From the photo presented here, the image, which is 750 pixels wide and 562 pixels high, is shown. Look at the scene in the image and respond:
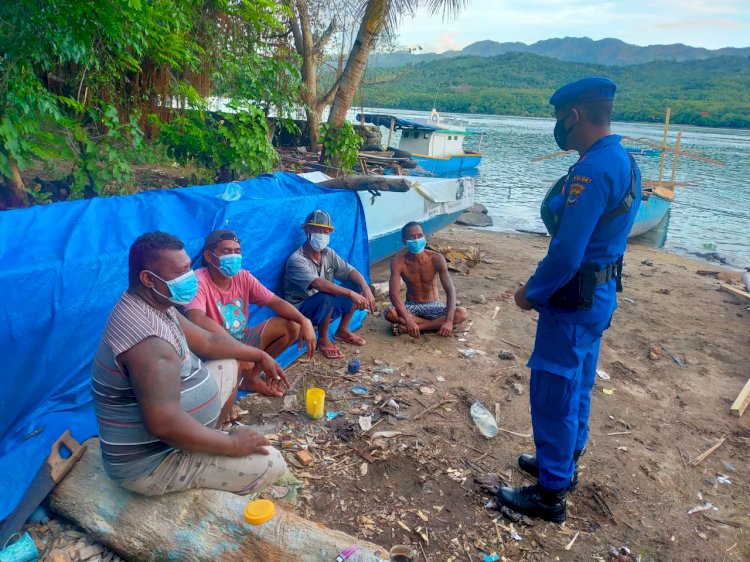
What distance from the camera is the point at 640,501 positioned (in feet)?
10.2

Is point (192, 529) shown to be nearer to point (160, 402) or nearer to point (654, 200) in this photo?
point (160, 402)

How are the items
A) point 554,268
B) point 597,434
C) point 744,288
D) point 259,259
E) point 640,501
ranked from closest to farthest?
point 554,268 → point 640,501 → point 597,434 → point 259,259 → point 744,288

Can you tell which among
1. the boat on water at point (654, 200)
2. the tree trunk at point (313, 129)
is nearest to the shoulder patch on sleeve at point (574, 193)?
the tree trunk at point (313, 129)

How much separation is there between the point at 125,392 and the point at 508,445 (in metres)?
2.61

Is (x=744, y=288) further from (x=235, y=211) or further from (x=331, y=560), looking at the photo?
(x=331, y=560)

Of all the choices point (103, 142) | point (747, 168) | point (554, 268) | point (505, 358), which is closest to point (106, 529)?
point (554, 268)

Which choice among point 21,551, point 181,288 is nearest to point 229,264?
point 181,288

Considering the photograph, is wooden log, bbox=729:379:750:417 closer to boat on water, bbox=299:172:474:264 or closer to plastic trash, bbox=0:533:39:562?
boat on water, bbox=299:172:474:264

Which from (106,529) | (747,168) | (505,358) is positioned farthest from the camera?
(747,168)

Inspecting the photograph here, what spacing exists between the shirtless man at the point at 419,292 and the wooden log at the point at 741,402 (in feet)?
8.36

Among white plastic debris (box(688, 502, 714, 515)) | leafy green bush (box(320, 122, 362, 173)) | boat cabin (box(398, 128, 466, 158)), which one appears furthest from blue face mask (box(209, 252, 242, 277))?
boat cabin (box(398, 128, 466, 158))

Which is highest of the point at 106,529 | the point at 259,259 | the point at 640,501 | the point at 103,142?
the point at 103,142

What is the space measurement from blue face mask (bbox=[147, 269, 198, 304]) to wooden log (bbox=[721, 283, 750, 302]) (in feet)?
28.4

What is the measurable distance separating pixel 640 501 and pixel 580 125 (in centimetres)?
233
